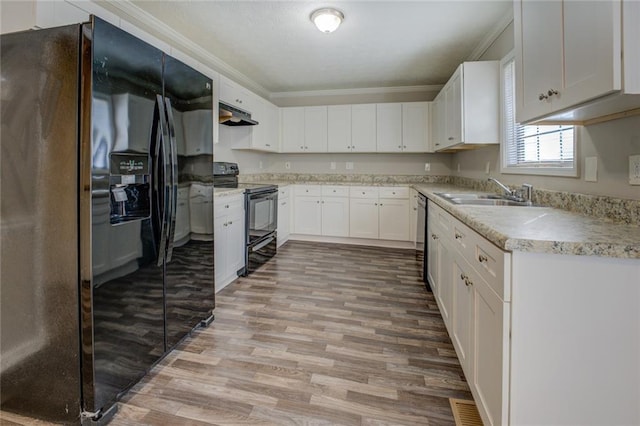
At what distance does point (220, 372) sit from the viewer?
1.83 meters

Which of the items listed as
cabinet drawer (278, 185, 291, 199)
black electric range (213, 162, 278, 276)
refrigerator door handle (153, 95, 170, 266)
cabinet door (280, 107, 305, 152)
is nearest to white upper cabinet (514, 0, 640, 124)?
refrigerator door handle (153, 95, 170, 266)

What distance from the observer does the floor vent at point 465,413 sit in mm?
1459

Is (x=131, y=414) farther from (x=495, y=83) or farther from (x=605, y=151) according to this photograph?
(x=495, y=83)

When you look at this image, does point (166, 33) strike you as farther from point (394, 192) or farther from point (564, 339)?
point (564, 339)

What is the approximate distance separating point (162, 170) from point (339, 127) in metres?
3.73

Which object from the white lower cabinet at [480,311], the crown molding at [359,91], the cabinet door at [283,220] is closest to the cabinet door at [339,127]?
the crown molding at [359,91]

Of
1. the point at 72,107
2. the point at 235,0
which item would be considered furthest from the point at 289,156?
the point at 72,107

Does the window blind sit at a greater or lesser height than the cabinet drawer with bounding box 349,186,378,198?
greater

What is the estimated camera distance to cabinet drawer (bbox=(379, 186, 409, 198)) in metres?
4.57

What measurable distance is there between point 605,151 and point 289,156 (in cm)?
458

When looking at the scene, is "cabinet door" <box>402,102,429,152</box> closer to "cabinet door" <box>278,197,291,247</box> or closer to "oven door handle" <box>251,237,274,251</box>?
"cabinet door" <box>278,197,291,247</box>

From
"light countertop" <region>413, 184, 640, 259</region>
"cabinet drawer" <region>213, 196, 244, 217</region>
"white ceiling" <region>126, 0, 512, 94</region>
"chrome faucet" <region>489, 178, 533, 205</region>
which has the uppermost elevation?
"white ceiling" <region>126, 0, 512, 94</region>

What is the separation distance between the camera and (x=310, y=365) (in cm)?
189

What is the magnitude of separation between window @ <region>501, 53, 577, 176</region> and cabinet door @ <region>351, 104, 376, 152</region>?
2.26 m
